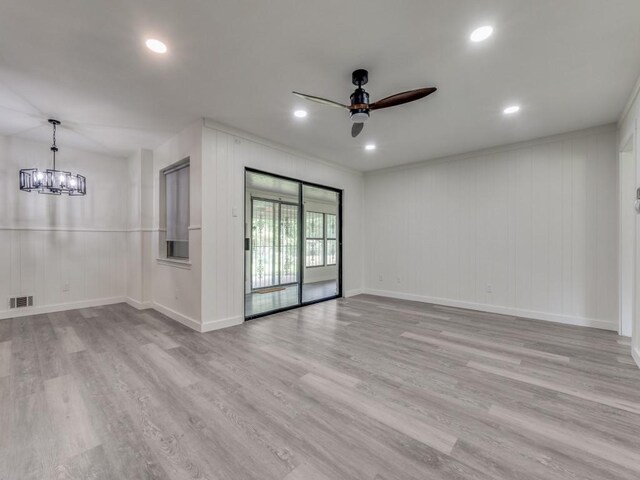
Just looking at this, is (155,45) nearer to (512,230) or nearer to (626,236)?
(512,230)

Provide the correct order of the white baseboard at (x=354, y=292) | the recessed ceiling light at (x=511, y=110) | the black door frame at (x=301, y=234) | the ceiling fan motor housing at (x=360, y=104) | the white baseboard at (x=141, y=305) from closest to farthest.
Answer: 1. the ceiling fan motor housing at (x=360, y=104)
2. the recessed ceiling light at (x=511, y=110)
3. the black door frame at (x=301, y=234)
4. the white baseboard at (x=141, y=305)
5. the white baseboard at (x=354, y=292)

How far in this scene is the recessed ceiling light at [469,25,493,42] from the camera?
2018 mm

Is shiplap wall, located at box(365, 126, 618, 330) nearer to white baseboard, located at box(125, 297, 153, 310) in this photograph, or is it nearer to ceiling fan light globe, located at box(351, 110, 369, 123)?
ceiling fan light globe, located at box(351, 110, 369, 123)

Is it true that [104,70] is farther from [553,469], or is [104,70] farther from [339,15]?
[553,469]

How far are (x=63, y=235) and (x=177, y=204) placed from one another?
212 cm

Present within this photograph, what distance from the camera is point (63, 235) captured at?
4715 millimetres

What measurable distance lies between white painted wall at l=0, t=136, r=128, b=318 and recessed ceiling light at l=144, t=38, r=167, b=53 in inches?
149

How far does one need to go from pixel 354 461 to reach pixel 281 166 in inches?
156

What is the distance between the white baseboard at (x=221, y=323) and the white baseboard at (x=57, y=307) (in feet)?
9.17

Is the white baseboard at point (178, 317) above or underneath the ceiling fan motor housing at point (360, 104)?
underneath

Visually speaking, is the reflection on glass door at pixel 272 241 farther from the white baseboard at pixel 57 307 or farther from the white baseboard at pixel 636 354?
the white baseboard at pixel 636 354

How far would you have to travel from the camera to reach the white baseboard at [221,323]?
361 cm

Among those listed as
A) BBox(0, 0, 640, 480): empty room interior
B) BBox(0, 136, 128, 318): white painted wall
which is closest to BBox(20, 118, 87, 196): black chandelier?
BBox(0, 0, 640, 480): empty room interior

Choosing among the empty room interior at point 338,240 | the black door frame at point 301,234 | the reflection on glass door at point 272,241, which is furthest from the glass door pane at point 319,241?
the empty room interior at point 338,240
